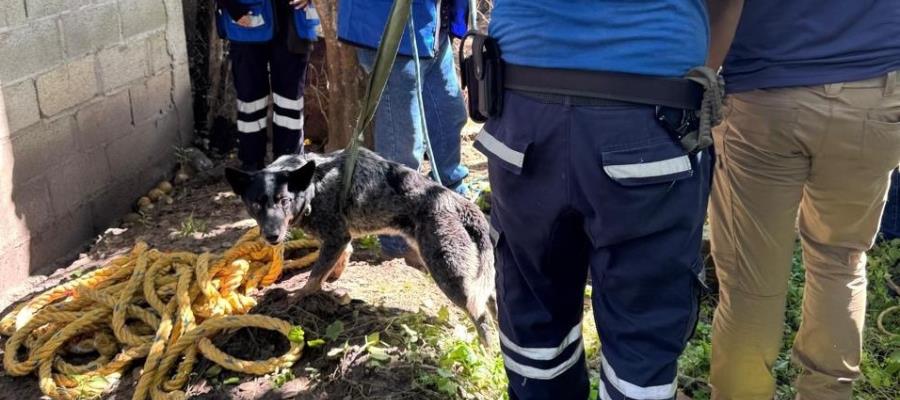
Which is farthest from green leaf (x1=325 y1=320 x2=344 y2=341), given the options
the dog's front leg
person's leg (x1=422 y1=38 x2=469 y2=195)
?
person's leg (x1=422 y1=38 x2=469 y2=195)

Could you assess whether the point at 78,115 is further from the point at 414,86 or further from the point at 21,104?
the point at 414,86

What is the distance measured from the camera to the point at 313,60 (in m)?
6.94

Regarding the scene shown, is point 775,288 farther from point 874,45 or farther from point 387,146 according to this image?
point 387,146

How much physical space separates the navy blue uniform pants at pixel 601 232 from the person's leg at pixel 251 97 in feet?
11.3

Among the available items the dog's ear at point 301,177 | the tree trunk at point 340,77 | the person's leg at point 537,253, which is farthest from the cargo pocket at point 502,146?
the tree trunk at point 340,77

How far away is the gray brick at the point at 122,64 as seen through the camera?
5.53m

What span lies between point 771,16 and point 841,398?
1531 millimetres

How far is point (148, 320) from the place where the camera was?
404cm

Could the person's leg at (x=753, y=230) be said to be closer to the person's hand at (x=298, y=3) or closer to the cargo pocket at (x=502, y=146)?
the cargo pocket at (x=502, y=146)

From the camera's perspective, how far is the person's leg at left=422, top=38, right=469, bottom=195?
4.61m

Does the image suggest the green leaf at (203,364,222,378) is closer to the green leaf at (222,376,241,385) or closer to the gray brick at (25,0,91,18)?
the green leaf at (222,376,241,385)

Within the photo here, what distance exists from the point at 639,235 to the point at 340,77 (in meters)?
3.34

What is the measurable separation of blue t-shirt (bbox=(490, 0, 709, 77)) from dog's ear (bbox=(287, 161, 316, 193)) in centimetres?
157

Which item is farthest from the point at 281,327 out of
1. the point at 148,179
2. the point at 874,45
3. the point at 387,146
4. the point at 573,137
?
the point at 148,179
